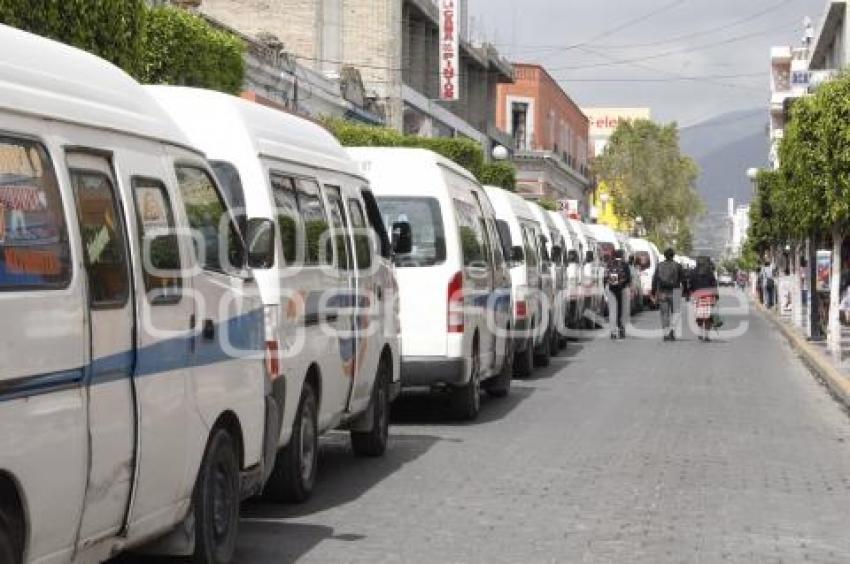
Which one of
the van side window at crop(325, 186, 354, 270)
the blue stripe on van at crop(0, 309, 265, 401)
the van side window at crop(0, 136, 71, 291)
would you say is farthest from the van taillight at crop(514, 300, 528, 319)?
the van side window at crop(0, 136, 71, 291)

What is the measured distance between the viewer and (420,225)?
44.9ft

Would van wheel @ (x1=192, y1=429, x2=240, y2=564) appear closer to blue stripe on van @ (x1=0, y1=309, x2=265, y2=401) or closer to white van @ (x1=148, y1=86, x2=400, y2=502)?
blue stripe on van @ (x1=0, y1=309, x2=265, y2=401)

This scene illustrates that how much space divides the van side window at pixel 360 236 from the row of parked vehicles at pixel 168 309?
3 cm

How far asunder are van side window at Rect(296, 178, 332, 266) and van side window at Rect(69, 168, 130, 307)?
11.7 ft

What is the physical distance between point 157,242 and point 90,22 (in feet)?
21.2

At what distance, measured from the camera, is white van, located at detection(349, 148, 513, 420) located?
1355cm

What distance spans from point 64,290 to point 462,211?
30.6ft

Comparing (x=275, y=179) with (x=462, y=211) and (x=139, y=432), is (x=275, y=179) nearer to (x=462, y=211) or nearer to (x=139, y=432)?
(x=139, y=432)

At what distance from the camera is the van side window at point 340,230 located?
34.1 feet

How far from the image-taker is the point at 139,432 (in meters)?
5.90

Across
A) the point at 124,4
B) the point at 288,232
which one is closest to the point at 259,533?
the point at 288,232

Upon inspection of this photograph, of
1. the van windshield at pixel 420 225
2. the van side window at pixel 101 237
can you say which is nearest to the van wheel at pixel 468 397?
the van windshield at pixel 420 225

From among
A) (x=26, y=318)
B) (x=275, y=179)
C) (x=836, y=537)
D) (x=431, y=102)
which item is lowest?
(x=836, y=537)

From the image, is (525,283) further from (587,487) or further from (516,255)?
(587,487)
